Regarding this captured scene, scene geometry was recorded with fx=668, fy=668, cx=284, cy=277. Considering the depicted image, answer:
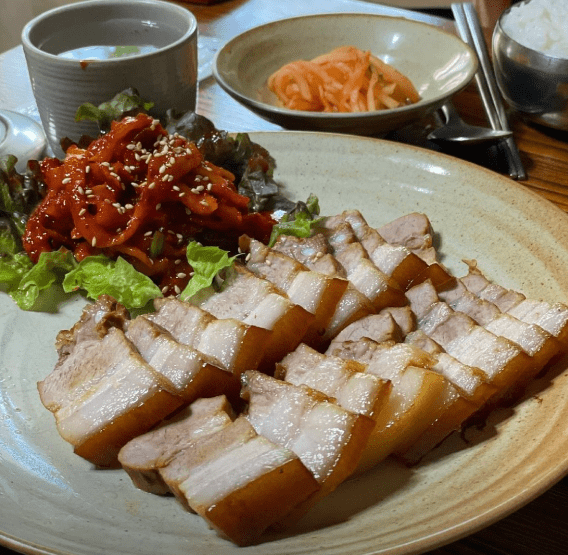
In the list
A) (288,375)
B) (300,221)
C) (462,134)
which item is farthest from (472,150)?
(288,375)

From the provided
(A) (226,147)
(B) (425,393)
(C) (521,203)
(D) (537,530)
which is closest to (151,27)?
(A) (226,147)

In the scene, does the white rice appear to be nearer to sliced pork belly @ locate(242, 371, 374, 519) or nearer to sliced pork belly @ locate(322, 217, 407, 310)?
sliced pork belly @ locate(322, 217, 407, 310)

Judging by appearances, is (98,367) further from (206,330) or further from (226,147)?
(226,147)

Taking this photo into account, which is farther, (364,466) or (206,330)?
(206,330)

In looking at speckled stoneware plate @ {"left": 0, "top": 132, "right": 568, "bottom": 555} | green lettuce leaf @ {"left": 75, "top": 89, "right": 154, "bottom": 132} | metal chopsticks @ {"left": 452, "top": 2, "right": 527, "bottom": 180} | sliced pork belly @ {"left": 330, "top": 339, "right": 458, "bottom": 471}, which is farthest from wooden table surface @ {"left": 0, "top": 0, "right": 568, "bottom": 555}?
green lettuce leaf @ {"left": 75, "top": 89, "right": 154, "bottom": 132}

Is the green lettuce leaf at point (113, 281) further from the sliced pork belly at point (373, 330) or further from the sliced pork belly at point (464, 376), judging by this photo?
the sliced pork belly at point (464, 376)
